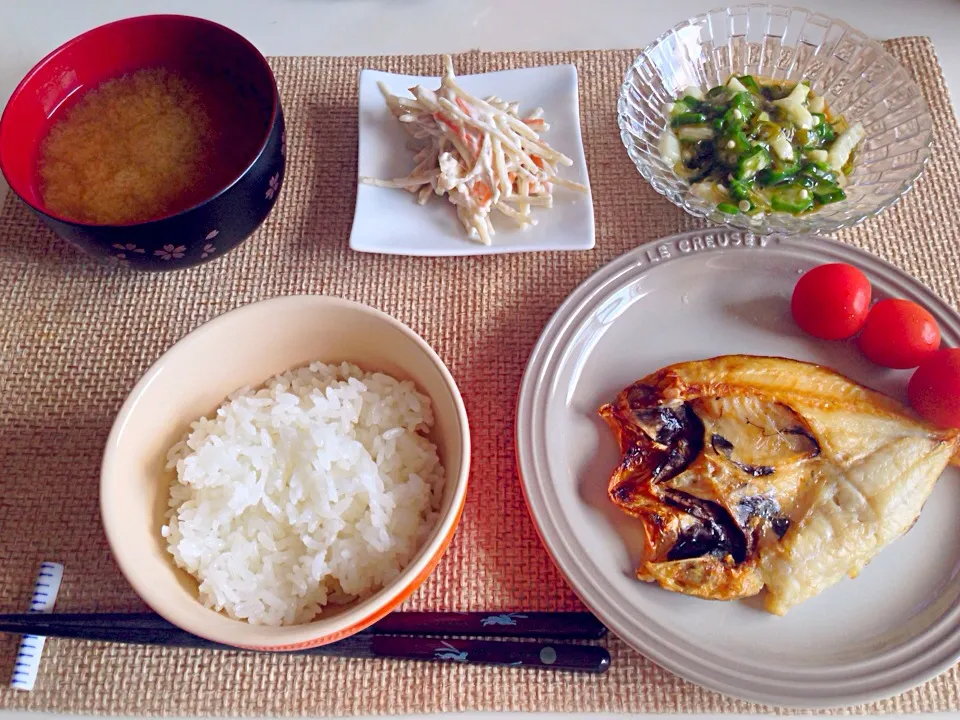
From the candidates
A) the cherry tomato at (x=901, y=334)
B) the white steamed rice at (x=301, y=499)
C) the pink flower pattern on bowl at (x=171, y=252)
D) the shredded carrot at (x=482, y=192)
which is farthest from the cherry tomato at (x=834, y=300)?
the pink flower pattern on bowl at (x=171, y=252)

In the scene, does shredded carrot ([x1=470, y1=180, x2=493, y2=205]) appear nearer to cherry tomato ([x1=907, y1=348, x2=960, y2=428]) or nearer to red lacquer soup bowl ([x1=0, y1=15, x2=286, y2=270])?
red lacquer soup bowl ([x1=0, y1=15, x2=286, y2=270])

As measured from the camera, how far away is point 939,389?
123 centimetres

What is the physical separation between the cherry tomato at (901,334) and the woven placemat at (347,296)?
204 millimetres

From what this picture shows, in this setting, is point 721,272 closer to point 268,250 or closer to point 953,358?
point 953,358

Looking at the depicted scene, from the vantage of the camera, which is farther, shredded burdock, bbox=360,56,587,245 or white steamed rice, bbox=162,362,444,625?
shredded burdock, bbox=360,56,587,245

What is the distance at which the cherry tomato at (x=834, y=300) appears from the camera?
1320mm

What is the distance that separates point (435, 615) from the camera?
1138mm

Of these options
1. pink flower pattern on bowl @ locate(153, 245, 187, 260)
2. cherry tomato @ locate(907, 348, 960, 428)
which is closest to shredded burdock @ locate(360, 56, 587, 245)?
pink flower pattern on bowl @ locate(153, 245, 187, 260)

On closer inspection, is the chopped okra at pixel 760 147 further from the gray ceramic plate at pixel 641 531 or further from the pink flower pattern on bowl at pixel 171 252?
the pink flower pattern on bowl at pixel 171 252

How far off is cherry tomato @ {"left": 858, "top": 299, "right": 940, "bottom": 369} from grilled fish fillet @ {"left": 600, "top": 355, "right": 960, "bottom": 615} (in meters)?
0.10

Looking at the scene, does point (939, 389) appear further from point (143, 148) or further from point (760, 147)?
point (143, 148)

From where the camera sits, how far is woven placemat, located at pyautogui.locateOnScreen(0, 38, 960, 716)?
1.12 metres

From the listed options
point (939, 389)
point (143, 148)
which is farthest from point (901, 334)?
point (143, 148)

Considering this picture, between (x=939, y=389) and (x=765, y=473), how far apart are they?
0.36 m
